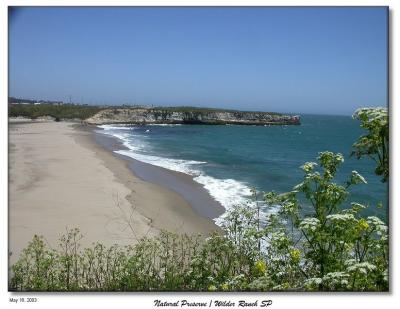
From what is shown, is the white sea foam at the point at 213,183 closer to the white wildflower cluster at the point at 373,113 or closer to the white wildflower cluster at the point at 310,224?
the white wildflower cluster at the point at 310,224

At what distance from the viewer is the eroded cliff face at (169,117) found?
218 feet

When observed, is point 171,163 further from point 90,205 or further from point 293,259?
point 293,259

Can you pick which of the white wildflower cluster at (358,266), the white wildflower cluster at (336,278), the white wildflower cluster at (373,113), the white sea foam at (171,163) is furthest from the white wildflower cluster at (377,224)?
the white sea foam at (171,163)

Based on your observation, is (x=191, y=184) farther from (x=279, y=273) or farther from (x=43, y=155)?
(x=279, y=273)

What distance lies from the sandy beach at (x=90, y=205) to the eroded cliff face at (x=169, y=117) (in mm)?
46754

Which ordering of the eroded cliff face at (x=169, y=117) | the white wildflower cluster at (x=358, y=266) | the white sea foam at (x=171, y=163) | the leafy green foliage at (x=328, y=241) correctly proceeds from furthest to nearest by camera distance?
the eroded cliff face at (x=169, y=117) → the white sea foam at (x=171, y=163) → the leafy green foliage at (x=328, y=241) → the white wildflower cluster at (x=358, y=266)

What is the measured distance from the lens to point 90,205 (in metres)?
11.4

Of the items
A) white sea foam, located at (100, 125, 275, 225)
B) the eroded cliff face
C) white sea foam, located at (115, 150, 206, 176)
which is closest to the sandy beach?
white sea foam, located at (100, 125, 275, 225)

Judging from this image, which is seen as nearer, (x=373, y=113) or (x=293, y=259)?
(x=373, y=113)

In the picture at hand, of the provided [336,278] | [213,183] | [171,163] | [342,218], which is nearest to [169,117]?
[171,163]

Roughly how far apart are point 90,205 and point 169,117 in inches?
2406

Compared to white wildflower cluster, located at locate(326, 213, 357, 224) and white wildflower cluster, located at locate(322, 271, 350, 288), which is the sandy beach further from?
white wildflower cluster, located at locate(326, 213, 357, 224)

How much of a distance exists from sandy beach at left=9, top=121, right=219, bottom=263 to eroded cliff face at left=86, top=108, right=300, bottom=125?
46754mm
